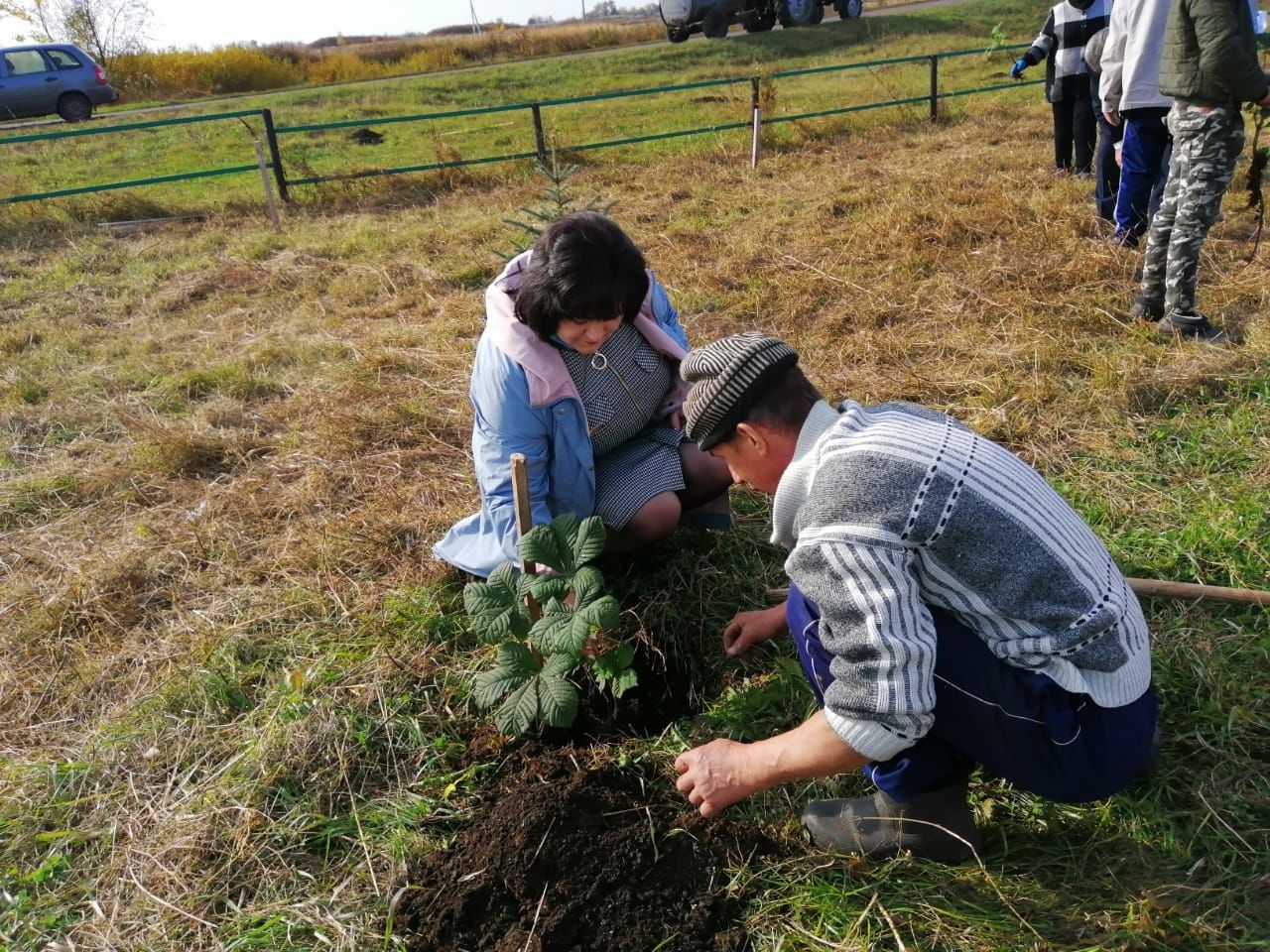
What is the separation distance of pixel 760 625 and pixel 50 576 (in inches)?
101

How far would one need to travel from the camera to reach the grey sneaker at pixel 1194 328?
145 inches

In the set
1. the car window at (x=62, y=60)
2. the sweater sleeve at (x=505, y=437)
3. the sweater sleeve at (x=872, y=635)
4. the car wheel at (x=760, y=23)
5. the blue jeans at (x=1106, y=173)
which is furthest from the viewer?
the car wheel at (x=760, y=23)

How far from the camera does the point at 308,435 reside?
394 centimetres

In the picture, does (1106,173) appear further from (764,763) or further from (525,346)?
(764,763)

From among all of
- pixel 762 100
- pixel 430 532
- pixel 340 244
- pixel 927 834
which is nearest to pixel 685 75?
pixel 762 100

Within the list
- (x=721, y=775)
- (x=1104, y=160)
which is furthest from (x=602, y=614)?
(x=1104, y=160)

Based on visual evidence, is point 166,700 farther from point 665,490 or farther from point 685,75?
point 685,75

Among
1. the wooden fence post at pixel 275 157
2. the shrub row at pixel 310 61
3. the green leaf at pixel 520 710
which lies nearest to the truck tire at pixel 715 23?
the shrub row at pixel 310 61

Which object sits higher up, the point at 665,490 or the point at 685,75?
the point at 685,75

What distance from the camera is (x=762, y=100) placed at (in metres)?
10.7

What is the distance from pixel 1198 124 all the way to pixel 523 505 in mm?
3249

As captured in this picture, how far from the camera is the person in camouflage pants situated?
3.31 m

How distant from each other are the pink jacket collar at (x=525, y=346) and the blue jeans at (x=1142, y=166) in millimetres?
3314

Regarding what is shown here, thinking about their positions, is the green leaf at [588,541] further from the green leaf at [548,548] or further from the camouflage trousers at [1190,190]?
the camouflage trousers at [1190,190]
